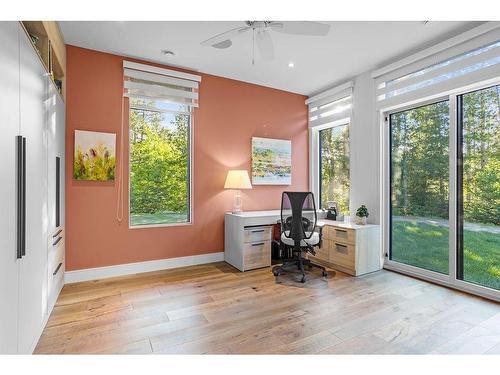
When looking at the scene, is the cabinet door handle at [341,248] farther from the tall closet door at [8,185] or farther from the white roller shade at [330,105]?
the tall closet door at [8,185]

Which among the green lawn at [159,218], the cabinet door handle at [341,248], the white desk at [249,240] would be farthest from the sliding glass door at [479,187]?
the green lawn at [159,218]

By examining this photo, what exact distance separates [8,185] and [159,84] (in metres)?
2.68

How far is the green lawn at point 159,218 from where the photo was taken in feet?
12.0

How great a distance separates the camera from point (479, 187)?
116 inches

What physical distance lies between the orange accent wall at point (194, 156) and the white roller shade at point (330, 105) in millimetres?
207

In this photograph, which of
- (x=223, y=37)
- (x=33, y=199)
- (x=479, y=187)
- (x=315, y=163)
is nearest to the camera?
(x=33, y=199)

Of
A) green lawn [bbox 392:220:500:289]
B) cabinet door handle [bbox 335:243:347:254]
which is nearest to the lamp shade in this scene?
cabinet door handle [bbox 335:243:347:254]

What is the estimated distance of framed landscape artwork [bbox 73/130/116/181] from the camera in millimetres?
3244

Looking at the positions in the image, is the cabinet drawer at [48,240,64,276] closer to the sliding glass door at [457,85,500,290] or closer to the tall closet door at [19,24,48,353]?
the tall closet door at [19,24,48,353]

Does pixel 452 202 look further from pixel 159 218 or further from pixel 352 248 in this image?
pixel 159 218

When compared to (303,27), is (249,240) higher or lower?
lower

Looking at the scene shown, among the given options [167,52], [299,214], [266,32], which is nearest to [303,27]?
[266,32]

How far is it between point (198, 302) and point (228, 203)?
1.82 meters

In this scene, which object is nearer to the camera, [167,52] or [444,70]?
[444,70]
